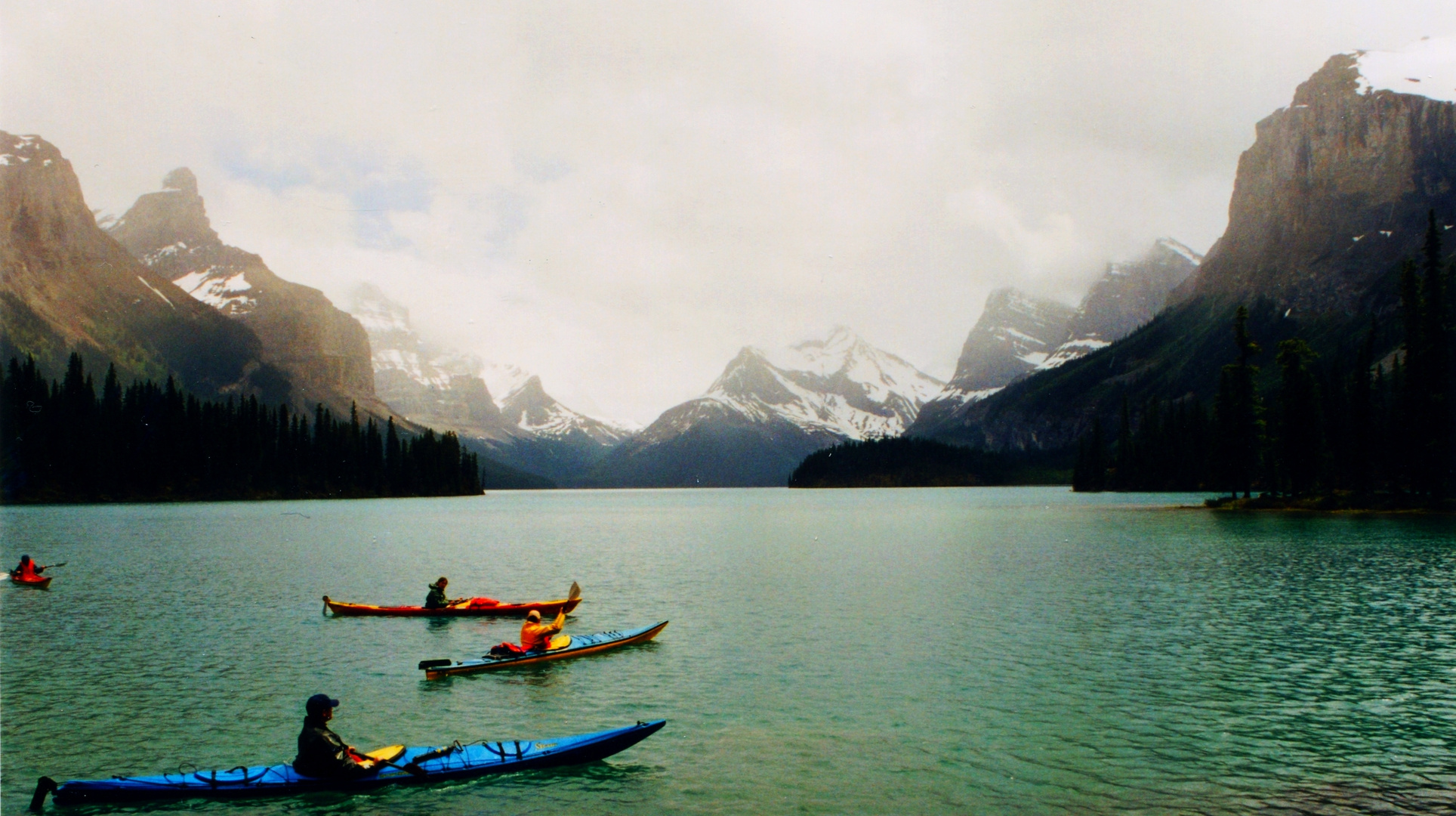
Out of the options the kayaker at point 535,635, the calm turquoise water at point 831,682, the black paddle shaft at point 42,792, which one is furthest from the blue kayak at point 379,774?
the kayaker at point 535,635

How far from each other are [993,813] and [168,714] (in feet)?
83.3

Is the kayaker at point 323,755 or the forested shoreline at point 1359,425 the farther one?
the forested shoreline at point 1359,425

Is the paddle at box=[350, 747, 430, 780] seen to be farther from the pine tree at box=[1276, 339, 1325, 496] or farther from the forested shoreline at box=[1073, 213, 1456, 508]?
the pine tree at box=[1276, 339, 1325, 496]

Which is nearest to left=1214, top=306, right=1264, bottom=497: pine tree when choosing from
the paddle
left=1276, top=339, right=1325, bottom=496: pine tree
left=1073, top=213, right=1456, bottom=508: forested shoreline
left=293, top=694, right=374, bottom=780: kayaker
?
left=1073, top=213, right=1456, bottom=508: forested shoreline

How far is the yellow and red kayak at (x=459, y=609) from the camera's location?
48.0 m

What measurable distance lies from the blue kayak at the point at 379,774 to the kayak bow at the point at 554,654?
10978 millimetres

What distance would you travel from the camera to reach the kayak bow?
3428cm

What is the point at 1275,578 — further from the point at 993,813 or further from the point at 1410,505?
the point at 1410,505

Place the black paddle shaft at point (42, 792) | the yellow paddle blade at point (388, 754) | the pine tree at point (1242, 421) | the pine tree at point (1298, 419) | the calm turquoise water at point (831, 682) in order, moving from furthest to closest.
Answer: the pine tree at point (1242, 421)
the pine tree at point (1298, 419)
the yellow paddle blade at point (388, 754)
the calm turquoise water at point (831, 682)
the black paddle shaft at point (42, 792)

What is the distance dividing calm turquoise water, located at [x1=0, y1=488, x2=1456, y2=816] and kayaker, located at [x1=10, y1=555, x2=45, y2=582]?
221 cm

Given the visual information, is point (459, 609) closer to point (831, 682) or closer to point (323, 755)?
point (831, 682)

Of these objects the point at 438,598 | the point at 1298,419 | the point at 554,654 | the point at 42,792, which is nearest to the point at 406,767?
the point at 42,792

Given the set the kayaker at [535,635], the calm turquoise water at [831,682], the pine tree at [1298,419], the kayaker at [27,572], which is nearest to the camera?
the calm turquoise water at [831,682]

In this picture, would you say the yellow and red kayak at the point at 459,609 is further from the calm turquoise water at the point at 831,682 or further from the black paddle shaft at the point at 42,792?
Result: the black paddle shaft at the point at 42,792
